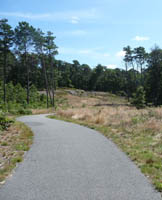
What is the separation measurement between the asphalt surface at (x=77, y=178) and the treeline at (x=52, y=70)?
96.1 feet

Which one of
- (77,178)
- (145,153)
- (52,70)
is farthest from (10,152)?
(52,70)

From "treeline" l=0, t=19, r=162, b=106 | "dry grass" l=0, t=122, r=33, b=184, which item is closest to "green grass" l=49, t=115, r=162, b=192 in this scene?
"dry grass" l=0, t=122, r=33, b=184

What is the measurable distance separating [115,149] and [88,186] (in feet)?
12.1

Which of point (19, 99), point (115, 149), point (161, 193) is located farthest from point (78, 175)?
→ point (19, 99)

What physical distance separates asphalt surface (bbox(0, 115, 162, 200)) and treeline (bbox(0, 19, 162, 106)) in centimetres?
2929

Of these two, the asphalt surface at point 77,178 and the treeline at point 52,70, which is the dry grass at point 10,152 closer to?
the asphalt surface at point 77,178

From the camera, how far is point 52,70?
1742 inches

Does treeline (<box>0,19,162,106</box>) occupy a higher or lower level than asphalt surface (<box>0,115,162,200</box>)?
higher

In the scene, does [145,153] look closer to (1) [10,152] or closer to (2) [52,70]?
(1) [10,152]

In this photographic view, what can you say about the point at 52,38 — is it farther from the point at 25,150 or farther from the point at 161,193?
the point at 161,193

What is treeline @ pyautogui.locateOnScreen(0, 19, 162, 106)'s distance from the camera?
35.9 m

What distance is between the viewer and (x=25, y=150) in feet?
25.9

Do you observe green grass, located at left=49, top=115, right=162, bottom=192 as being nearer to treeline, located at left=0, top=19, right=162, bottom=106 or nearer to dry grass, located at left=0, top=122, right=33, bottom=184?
dry grass, located at left=0, top=122, right=33, bottom=184

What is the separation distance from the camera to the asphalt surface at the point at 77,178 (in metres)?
4.07
